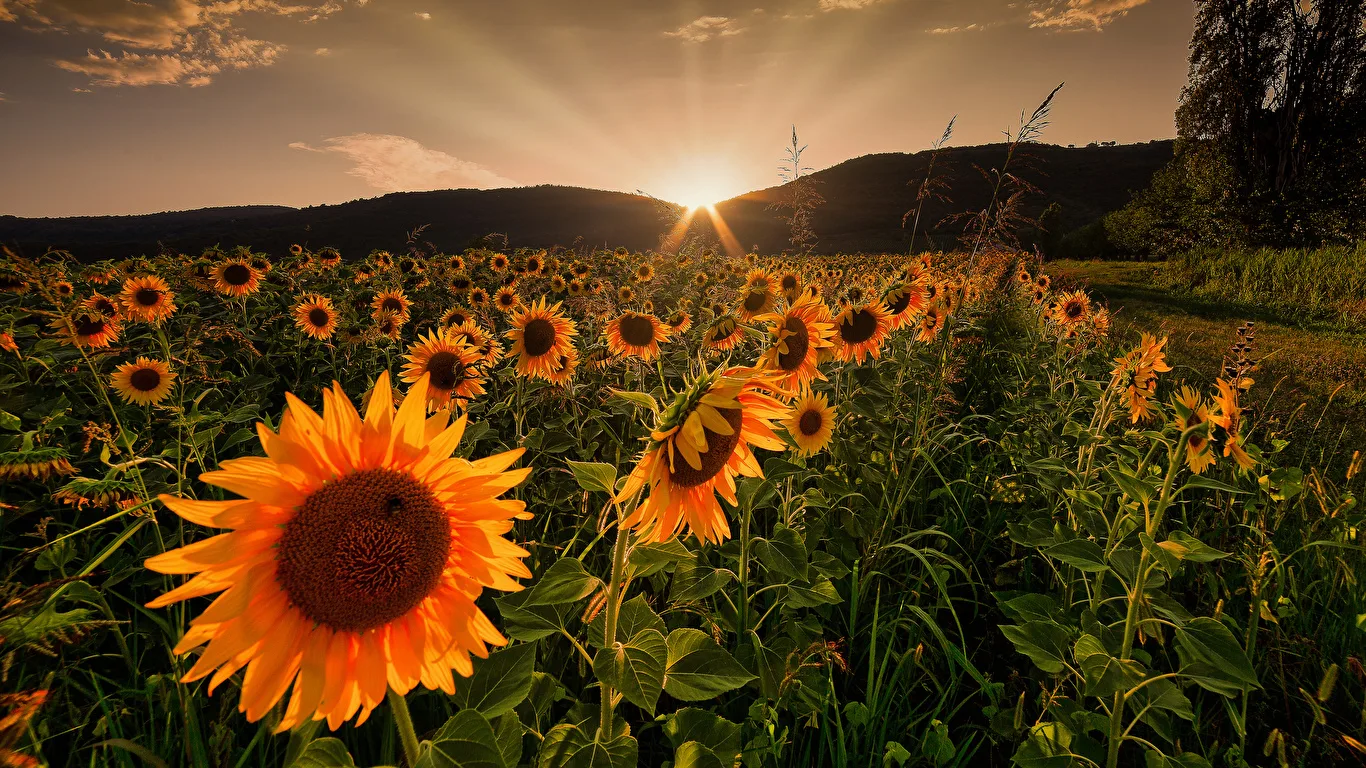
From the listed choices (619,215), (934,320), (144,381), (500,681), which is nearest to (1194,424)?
(500,681)

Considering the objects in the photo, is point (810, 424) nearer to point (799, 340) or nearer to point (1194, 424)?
point (799, 340)

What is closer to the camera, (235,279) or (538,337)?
(538,337)

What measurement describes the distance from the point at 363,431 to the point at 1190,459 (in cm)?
228

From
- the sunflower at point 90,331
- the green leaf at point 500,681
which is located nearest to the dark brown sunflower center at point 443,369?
the green leaf at point 500,681

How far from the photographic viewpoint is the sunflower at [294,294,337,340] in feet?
14.9

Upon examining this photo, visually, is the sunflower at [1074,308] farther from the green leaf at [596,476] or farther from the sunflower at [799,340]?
the green leaf at [596,476]

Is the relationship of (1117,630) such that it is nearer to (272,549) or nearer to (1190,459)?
(1190,459)

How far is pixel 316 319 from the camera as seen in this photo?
4.66 metres

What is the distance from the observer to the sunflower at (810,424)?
270 cm

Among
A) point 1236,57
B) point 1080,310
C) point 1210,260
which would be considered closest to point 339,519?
point 1080,310

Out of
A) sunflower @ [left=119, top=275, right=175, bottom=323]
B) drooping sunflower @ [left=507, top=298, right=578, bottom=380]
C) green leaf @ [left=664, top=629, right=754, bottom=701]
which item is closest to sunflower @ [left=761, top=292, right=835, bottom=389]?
green leaf @ [left=664, top=629, right=754, bottom=701]

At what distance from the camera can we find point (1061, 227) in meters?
31.6

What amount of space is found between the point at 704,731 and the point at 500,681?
0.49 meters

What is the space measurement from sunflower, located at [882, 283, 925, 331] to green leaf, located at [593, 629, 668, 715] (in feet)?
7.62
